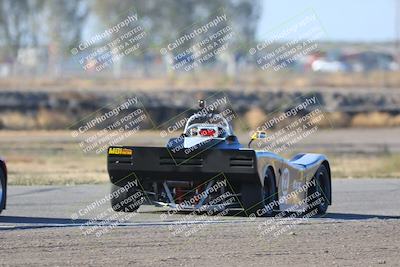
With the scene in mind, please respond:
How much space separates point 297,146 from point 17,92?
24.3 meters

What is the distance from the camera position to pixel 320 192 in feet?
50.6

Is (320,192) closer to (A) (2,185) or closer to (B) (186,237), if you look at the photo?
(B) (186,237)

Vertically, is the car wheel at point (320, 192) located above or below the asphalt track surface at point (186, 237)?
below

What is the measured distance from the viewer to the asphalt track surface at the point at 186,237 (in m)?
10.3

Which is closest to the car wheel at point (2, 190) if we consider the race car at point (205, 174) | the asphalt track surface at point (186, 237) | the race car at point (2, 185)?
the race car at point (2, 185)

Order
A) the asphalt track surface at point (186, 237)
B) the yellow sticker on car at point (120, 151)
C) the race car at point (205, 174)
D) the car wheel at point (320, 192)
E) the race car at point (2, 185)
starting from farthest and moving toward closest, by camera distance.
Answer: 1. the car wheel at point (320, 192)
2. the yellow sticker on car at point (120, 151)
3. the race car at point (2, 185)
4. the race car at point (205, 174)
5. the asphalt track surface at point (186, 237)

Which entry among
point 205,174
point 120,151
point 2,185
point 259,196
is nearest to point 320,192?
point 259,196

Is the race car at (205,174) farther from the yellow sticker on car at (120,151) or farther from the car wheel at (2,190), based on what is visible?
the car wheel at (2,190)

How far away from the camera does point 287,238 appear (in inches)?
474

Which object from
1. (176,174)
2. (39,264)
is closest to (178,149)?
(176,174)

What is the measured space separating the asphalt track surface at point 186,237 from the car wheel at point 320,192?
0.17 m

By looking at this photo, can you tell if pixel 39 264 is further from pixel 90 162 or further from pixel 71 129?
pixel 71 129

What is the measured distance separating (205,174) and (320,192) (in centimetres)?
244

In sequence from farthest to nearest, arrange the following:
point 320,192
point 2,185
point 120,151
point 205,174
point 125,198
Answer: point 320,192 < point 125,198 < point 120,151 < point 2,185 < point 205,174
